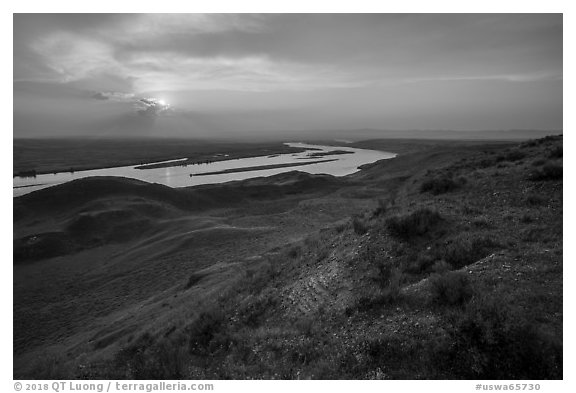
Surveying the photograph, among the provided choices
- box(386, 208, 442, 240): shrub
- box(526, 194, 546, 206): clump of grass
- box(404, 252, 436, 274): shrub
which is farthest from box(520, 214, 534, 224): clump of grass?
box(404, 252, 436, 274): shrub

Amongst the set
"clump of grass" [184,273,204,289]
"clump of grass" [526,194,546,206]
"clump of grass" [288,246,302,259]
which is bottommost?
"clump of grass" [184,273,204,289]

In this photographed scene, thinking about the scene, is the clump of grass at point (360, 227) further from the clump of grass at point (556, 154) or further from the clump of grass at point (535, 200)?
the clump of grass at point (556, 154)

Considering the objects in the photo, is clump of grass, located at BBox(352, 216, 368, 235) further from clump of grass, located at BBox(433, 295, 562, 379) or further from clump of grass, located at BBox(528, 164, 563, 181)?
clump of grass, located at BBox(528, 164, 563, 181)

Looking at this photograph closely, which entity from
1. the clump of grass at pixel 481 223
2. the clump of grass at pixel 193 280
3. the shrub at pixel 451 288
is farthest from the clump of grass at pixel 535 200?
the clump of grass at pixel 193 280

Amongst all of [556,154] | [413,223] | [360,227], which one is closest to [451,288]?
[413,223]

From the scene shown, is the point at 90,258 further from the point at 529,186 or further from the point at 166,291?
the point at 529,186

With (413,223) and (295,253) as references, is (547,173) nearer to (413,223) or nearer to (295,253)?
(413,223)
